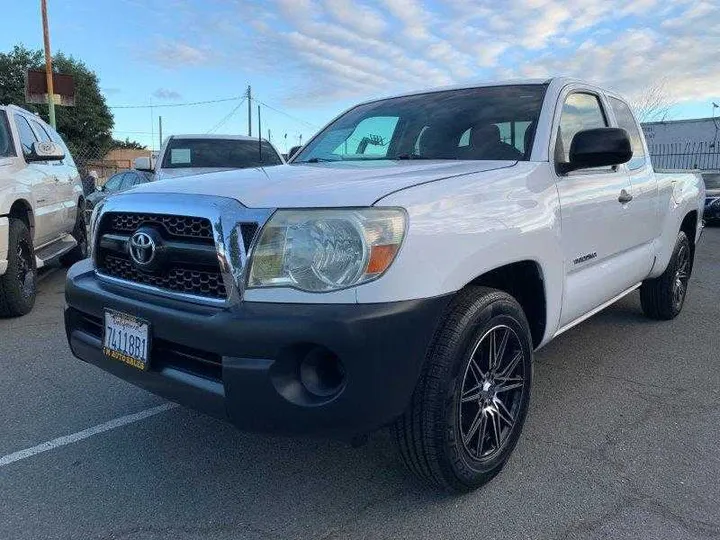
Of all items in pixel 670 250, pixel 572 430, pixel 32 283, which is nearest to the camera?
pixel 572 430

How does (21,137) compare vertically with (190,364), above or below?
above

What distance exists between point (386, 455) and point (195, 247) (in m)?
1.39

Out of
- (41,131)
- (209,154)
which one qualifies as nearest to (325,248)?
(41,131)

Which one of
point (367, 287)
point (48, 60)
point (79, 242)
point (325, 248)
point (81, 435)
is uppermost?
point (48, 60)

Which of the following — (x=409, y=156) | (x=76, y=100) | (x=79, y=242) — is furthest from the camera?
(x=76, y=100)

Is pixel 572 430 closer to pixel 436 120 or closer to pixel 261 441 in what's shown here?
pixel 261 441

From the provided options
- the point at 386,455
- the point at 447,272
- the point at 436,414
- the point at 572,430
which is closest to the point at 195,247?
the point at 447,272

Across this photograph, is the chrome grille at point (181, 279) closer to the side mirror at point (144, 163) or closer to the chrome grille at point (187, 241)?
the chrome grille at point (187, 241)

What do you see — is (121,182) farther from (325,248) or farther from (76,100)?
(76,100)

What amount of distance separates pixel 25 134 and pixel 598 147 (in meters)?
5.75

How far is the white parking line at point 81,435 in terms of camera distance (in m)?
2.97

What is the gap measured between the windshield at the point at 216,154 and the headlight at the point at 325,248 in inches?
257

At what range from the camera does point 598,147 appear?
301cm

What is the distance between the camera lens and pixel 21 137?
612cm
